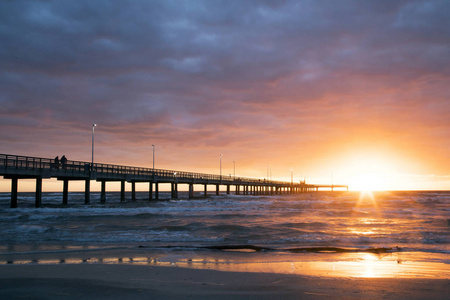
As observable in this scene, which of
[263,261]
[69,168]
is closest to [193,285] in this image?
[263,261]

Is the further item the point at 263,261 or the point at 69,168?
the point at 69,168

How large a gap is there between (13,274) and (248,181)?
303ft

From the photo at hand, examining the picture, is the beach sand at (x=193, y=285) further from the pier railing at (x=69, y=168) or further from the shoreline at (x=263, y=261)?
the pier railing at (x=69, y=168)

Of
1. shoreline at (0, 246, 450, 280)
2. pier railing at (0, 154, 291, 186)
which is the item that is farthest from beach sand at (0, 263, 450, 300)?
pier railing at (0, 154, 291, 186)

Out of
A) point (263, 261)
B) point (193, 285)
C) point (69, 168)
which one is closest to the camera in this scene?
point (193, 285)

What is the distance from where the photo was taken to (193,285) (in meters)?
6.37

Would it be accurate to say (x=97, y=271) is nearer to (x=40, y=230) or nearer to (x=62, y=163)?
(x=40, y=230)

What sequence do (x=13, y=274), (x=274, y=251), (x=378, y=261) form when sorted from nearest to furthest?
(x=13, y=274) → (x=378, y=261) → (x=274, y=251)

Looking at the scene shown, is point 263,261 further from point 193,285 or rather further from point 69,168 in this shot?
point 69,168

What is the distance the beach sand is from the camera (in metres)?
5.70

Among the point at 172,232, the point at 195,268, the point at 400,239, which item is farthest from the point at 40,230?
the point at 400,239

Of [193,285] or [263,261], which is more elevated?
[193,285]

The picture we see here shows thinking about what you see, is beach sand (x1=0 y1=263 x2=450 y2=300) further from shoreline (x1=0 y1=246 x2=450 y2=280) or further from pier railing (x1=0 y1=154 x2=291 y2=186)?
pier railing (x1=0 y1=154 x2=291 y2=186)

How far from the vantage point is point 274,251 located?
10.7m
